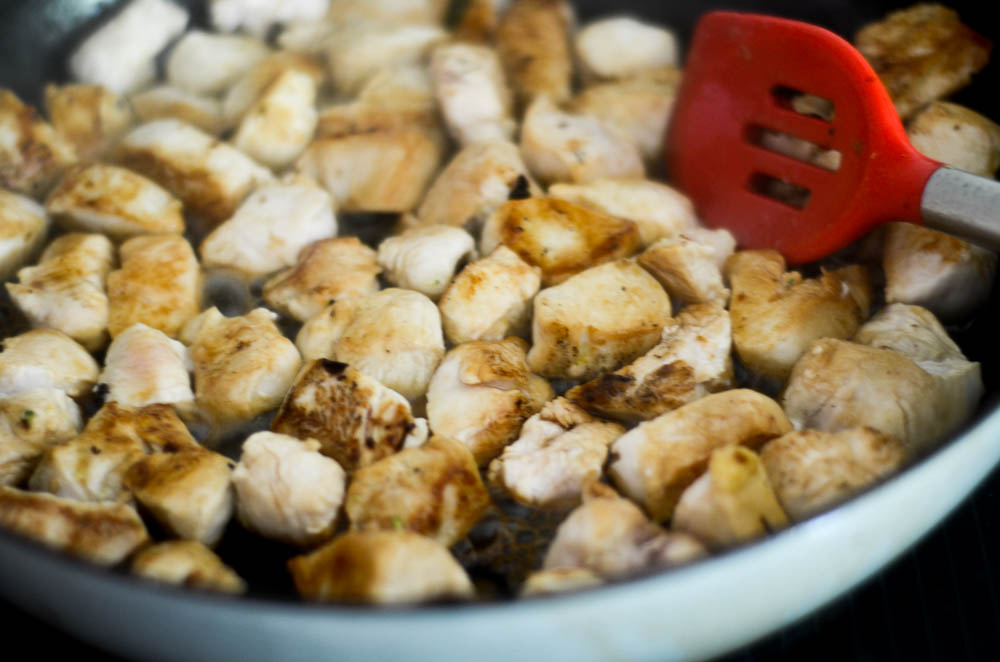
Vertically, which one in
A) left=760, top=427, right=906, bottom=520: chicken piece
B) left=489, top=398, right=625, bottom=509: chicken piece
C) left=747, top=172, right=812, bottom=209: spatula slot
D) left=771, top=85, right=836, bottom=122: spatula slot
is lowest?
left=489, top=398, right=625, bottom=509: chicken piece

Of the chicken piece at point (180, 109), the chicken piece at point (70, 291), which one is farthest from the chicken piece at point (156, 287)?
the chicken piece at point (180, 109)

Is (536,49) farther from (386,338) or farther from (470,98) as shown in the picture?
(386,338)

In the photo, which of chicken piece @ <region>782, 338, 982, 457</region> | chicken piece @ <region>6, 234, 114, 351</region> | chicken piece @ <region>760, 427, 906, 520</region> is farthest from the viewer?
chicken piece @ <region>6, 234, 114, 351</region>

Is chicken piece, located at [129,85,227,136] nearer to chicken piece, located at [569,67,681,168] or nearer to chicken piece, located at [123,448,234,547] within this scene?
chicken piece, located at [569,67,681,168]

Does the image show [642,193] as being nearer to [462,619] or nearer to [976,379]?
[976,379]

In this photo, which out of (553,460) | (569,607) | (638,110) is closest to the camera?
(569,607)

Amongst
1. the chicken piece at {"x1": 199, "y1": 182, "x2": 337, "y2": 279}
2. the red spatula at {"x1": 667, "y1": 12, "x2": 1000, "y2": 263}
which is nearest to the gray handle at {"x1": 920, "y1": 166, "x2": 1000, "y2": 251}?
the red spatula at {"x1": 667, "y1": 12, "x2": 1000, "y2": 263}

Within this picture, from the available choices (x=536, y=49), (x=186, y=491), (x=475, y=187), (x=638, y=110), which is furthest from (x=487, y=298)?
(x=536, y=49)
